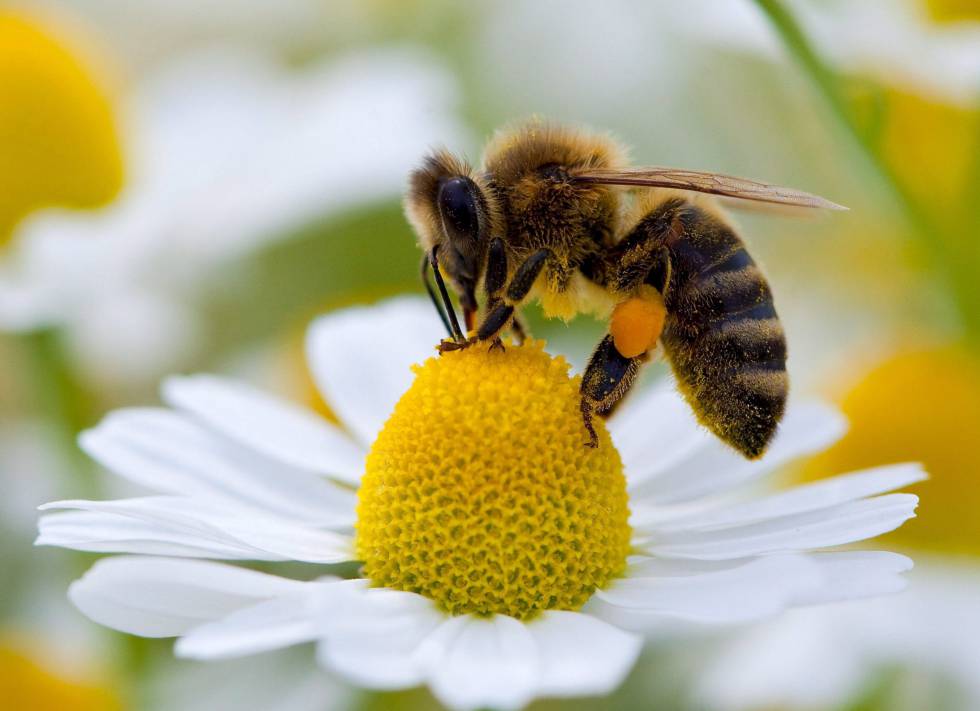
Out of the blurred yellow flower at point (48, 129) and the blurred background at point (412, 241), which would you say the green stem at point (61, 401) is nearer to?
the blurred background at point (412, 241)

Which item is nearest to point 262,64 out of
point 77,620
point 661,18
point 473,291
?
point 661,18

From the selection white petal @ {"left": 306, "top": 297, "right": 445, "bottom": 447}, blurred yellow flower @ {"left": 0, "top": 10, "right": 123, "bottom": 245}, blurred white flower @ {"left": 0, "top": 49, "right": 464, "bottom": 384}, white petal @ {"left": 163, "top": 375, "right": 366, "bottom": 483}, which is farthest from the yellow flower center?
blurred yellow flower @ {"left": 0, "top": 10, "right": 123, "bottom": 245}

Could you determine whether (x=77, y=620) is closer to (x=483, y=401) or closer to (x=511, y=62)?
(x=483, y=401)

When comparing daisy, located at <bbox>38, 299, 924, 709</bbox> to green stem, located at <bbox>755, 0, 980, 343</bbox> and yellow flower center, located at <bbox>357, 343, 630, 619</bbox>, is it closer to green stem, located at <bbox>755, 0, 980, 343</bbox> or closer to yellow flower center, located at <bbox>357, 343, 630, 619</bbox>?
yellow flower center, located at <bbox>357, 343, 630, 619</bbox>

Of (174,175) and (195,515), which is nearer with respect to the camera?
(195,515)

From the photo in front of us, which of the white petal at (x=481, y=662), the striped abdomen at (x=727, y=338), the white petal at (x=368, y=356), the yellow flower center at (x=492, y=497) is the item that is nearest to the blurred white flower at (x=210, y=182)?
the white petal at (x=368, y=356)
